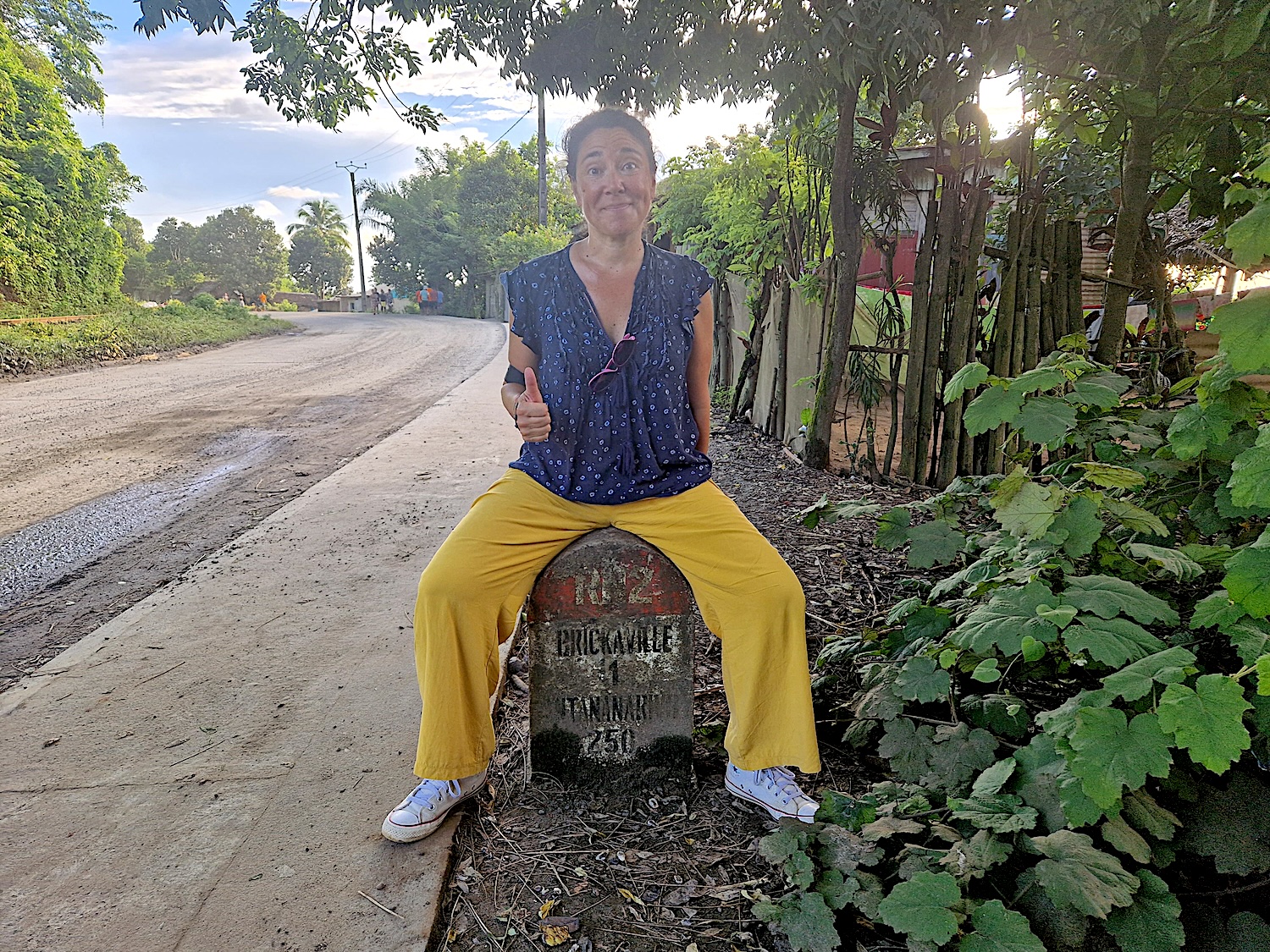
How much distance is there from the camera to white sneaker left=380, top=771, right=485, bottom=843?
205cm

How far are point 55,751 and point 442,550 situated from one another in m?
1.47

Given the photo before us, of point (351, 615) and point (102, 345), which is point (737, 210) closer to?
point (351, 615)

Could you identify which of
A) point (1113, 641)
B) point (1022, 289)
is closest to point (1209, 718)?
point (1113, 641)

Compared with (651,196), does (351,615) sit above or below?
below

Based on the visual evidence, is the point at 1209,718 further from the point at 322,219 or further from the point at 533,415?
the point at 322,219

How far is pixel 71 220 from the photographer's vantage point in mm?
18578

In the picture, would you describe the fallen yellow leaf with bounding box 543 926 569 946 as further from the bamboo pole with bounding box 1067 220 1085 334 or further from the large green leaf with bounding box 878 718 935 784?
the bamboo pole with bounding box 1067 220 1085 334

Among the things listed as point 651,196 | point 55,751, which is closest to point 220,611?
point 55,751

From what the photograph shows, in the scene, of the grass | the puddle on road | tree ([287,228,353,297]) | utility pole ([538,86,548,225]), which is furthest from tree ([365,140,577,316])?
the puddle on road

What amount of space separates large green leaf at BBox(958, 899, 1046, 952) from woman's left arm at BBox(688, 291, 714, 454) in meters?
1.49

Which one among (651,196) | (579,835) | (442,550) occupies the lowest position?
(579,835)

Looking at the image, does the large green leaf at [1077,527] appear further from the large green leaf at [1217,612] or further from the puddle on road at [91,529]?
the puddle on road at [91,529]

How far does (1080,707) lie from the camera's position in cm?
150

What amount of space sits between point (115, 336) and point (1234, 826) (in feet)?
60.8
